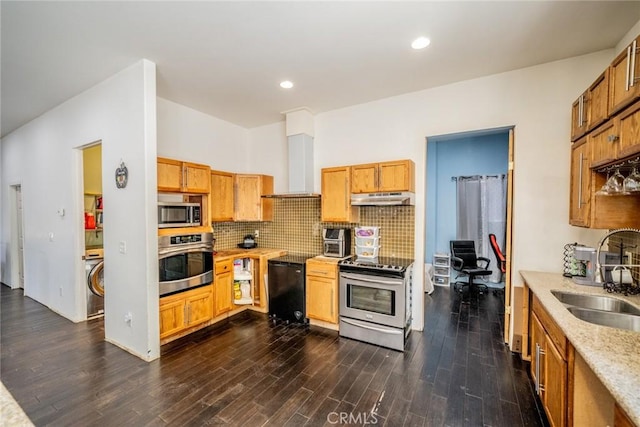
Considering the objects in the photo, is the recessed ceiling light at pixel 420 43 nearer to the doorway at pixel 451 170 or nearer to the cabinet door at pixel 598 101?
the cabinet door at pixel 598 101

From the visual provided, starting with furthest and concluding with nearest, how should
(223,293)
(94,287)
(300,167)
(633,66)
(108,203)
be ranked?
(300,167)
(94,287)
(223,293)
(108,203)
(633,66)

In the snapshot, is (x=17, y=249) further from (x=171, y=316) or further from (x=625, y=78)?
(x=625, y=78)

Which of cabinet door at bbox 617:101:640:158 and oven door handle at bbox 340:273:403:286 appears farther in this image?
oven door handle at bbox 340:273:403:286

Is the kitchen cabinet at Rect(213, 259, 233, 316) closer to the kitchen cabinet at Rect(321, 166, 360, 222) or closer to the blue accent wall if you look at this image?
the kitchen cabinet at Rect(321, 166, 360, 222)

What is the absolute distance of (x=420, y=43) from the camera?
2.45 metres

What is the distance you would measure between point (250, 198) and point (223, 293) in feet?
4.99

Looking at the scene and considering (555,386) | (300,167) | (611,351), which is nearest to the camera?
(611,351)

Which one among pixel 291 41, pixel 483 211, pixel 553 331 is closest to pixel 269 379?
pixel 553 331

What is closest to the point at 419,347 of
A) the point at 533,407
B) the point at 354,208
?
the point at 533,407

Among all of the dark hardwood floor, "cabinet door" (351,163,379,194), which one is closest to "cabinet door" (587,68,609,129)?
"cabinet door" (351,163,379,194)

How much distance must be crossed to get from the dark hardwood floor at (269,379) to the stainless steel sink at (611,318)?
0.85m

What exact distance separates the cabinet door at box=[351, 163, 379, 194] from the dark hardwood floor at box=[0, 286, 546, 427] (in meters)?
1.90

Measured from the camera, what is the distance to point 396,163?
329cm

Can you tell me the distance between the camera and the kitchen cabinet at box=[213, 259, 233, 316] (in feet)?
12.1
